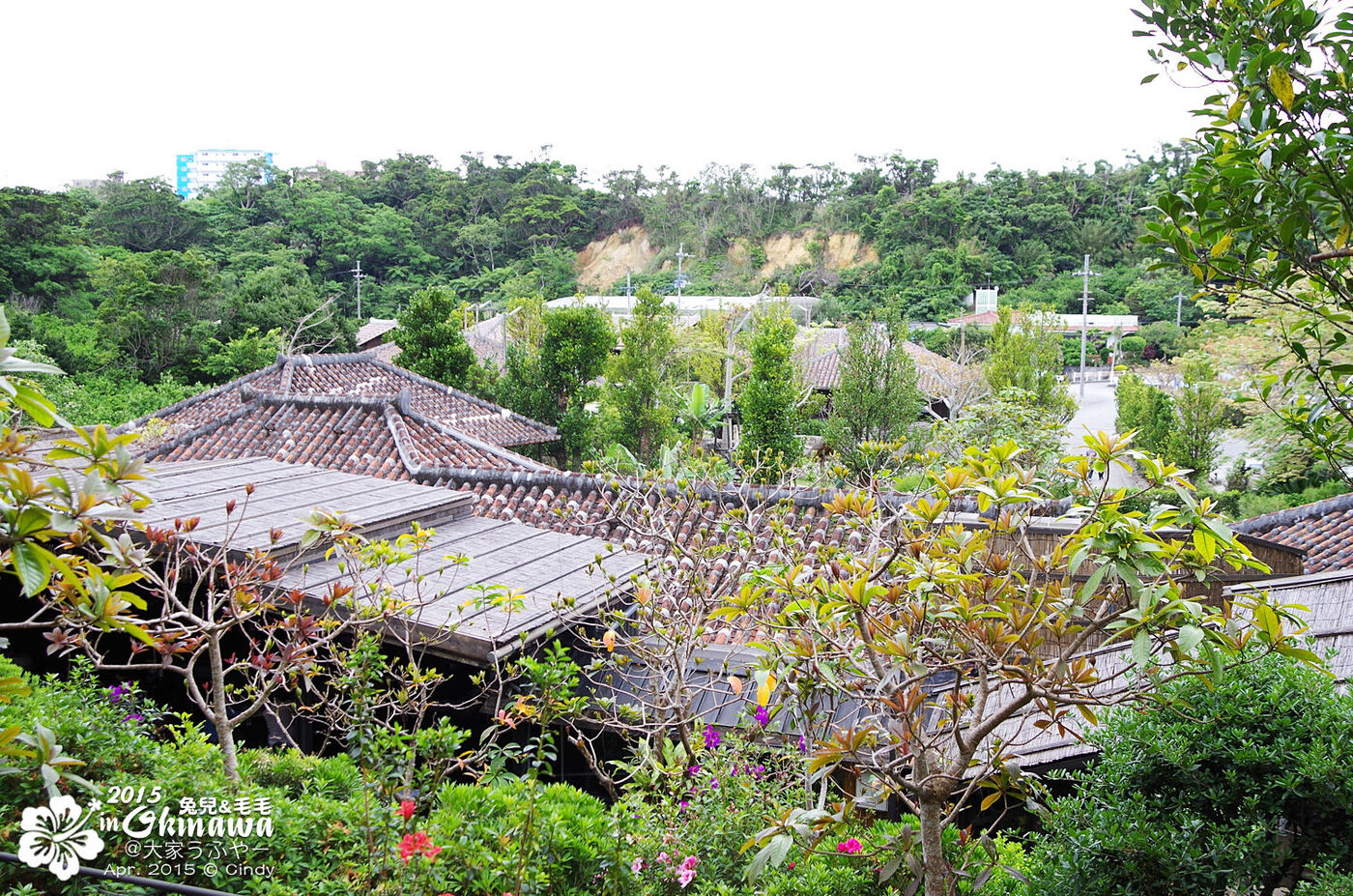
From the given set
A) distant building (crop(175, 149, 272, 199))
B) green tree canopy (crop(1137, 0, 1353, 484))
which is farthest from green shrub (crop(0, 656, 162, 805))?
distant building (crop(175, 149, 272, 199))

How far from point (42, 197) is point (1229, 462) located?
3633cm

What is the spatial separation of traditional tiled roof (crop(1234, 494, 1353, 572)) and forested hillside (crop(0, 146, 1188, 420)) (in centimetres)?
2344

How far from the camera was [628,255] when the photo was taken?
51.8 m

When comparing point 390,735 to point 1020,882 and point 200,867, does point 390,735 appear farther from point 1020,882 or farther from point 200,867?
point 1020,882

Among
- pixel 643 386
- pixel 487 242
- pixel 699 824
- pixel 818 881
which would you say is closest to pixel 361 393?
pixel 643 386

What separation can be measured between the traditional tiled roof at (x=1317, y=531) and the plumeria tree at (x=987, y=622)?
762 centimetres

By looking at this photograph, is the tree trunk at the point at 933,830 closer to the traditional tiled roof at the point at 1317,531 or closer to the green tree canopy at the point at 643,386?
the traditional tiled roof at the point at 1317,531

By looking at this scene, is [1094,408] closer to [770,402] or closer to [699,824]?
[770,402]

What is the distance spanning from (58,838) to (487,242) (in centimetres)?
4868

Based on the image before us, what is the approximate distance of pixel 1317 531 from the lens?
939 centimetres

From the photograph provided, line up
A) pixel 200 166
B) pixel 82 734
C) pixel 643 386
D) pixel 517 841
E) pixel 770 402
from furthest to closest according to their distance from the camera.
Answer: pixel 200 166 < pixel 643 386 < pixel 770 402 < pixel 82 734 < pixel 517 841

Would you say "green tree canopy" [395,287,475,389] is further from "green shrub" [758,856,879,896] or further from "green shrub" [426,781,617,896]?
"green shrub" [758,856,879,896]

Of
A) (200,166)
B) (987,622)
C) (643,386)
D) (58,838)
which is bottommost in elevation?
(643,386)

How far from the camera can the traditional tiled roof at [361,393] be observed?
14.8m
